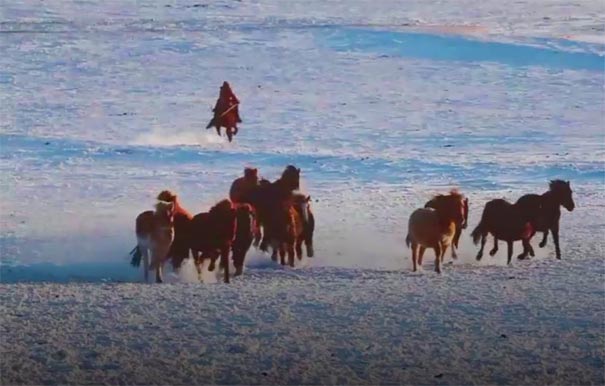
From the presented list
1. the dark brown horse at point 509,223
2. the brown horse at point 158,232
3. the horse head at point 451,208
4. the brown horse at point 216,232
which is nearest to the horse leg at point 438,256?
the horse head at point 451,208

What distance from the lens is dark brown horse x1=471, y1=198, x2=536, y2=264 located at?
12219 millimetres

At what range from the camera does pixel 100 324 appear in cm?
887

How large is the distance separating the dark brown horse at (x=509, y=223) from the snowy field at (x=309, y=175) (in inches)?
9.6

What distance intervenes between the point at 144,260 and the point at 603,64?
Result: 23.8 m

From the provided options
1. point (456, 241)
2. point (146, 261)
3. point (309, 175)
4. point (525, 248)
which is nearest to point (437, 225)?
point (456, 241)

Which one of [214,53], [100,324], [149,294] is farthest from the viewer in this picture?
[214,53]

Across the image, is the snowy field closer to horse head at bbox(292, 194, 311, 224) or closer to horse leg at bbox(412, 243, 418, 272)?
horse leg at bbox(412, 243, 418, 272)

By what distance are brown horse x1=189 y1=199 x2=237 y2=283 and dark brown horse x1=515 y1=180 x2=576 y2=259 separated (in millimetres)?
2852

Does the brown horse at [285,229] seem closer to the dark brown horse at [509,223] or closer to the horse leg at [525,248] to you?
the dark brown horse at [509,223]

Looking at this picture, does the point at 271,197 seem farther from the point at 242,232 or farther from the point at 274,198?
the point at 242,232

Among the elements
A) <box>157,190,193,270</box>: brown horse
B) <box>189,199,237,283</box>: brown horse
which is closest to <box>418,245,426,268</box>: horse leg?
<box>189,199,237,283</box>: brown horse

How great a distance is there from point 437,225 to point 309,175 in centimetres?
684

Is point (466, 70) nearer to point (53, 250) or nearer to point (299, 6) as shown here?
point (299, 6)

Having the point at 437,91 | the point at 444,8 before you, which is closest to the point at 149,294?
the point at 437,91
